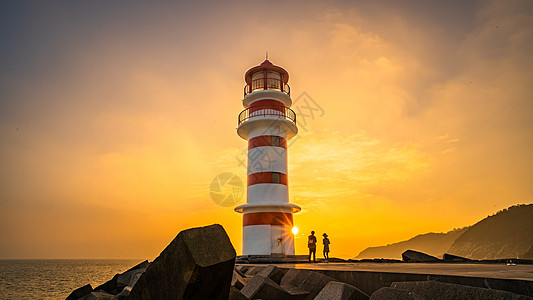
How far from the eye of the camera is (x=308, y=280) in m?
6.24

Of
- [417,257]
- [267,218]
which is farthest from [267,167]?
[417,257]

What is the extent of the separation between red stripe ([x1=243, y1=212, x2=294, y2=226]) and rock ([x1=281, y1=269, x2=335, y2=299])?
11189mm

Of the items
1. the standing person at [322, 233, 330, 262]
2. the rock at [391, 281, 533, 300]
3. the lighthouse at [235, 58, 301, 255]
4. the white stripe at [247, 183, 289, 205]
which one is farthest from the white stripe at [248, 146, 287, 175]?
the rock at [391, 281, 533, 300]

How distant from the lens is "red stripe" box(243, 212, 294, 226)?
1834cm

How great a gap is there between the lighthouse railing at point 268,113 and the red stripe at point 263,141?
1.15 m

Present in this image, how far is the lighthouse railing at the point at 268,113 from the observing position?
64.9ft

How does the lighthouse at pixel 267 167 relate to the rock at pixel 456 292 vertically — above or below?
above

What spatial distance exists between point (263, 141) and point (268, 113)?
1629mm

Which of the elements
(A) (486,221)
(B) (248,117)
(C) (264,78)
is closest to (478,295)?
(B) (248,117)

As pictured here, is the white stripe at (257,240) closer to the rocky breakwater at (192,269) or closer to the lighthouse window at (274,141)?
the lighthouse window at (274,141)

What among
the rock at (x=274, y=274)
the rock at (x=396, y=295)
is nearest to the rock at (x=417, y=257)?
the rock at (x=274, y=274)

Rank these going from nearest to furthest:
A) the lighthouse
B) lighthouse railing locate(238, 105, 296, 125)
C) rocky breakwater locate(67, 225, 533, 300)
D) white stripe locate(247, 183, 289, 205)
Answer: rocky breakwater locate(67, 225, 533, 300)
the lighthouse
white stripe locate(247, 183, 289, 205)
lighthouse railing locate(238, 105, 296, 125)

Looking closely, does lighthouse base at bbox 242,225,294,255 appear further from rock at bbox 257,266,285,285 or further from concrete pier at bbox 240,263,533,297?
concrete pier at bbox 240,263,533,297

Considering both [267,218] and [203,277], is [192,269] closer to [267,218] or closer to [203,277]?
[203,277]
